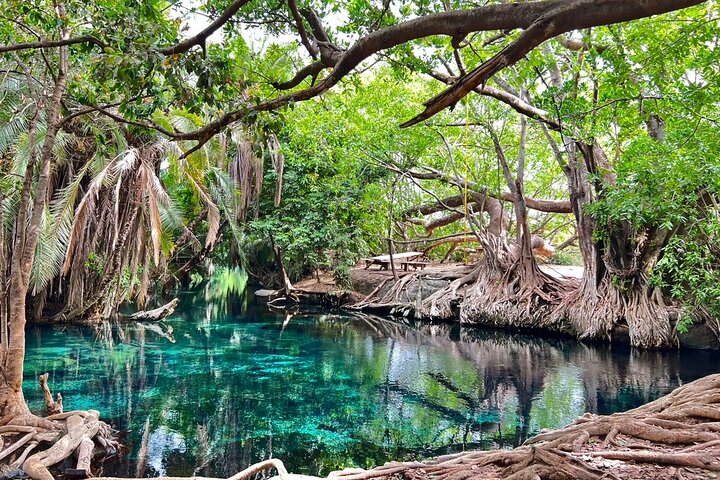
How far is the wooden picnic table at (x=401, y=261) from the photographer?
60.5ft

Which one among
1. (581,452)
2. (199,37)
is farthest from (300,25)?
(581,452)

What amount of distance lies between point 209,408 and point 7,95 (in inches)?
279

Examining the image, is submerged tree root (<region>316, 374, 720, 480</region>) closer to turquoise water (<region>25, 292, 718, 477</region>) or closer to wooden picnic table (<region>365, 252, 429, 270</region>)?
turquoise water (<region>25, 292, 718, 477</region>)

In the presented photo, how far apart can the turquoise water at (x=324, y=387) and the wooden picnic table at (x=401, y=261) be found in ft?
16.8

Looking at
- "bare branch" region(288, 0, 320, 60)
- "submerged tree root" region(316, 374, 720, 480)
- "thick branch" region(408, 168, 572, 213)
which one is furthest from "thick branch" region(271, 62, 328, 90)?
"thick branch" region(408, 168, 572, 213)

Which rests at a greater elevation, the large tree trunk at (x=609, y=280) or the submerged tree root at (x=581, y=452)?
the large tree trunk at (x=609, y=280)

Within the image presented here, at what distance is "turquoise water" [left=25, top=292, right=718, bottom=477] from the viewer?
5531 millimetres

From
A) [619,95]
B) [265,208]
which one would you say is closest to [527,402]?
[619,95]

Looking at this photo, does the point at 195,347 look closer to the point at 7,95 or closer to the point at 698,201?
the point at 7,95

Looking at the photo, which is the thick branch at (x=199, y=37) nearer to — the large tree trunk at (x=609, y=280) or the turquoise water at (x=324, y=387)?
the turquoise water at (x=324, y=387)

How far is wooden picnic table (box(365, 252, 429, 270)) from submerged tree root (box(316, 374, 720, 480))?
45.8ft

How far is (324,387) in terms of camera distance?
811 cm

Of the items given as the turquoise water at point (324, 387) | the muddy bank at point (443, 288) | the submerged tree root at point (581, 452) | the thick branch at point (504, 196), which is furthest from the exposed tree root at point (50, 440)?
the thick branch at point (504, 196)

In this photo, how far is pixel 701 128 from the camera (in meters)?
7.17
